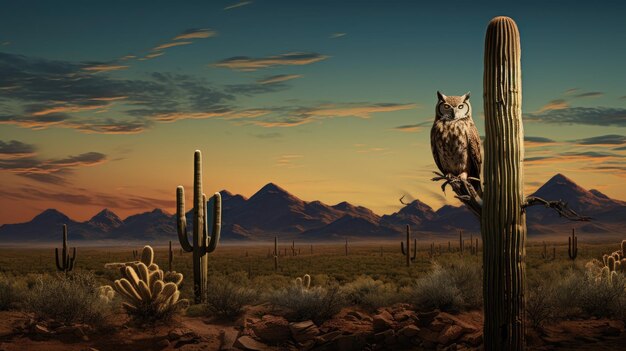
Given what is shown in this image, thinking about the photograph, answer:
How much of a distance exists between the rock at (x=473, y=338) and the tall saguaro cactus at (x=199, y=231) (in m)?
9.06

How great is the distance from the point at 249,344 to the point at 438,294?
497cm

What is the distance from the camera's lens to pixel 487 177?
442 inches

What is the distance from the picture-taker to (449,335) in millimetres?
14656

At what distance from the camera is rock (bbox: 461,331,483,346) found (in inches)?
564

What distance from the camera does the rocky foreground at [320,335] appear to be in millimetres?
14789

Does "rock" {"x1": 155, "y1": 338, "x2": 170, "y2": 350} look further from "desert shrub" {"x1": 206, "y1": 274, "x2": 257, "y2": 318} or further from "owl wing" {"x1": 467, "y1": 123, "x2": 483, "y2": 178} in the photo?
"owl wing" {"x1": 467, "y1": 123, "x2": 483, "y2": 178}

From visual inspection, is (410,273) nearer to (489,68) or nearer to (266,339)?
(266,339)

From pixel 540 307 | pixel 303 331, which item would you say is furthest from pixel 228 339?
pixel 540 307

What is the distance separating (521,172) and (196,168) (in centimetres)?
1354

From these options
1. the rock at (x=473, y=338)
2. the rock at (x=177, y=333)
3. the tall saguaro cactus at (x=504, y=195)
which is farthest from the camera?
the rock at (x=177, y=333)

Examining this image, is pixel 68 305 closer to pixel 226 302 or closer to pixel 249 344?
pixel 226 302

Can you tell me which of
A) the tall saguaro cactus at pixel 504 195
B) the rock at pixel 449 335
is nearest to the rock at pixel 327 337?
the rock at pixel 449 335

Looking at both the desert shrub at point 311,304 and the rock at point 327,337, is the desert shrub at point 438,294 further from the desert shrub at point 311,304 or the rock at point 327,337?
the rock at point 327,337

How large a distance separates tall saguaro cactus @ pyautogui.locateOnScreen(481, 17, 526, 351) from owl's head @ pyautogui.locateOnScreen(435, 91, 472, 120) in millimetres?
900
